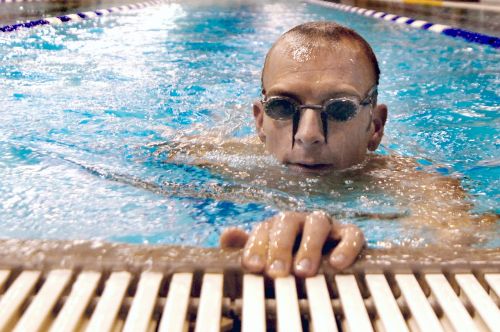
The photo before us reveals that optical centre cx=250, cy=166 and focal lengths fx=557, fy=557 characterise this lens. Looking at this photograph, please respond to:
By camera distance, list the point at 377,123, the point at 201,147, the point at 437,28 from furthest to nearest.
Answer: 1. the point at 437,28
2. the point at 201,147
3. the point at 377,123

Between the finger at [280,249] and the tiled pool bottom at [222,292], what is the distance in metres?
0.03

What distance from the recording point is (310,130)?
239 centimetres

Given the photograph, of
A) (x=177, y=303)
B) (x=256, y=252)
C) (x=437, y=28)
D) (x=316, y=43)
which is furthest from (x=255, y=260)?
(x=437, y=28)

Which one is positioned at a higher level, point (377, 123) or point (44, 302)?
point (44, 302)

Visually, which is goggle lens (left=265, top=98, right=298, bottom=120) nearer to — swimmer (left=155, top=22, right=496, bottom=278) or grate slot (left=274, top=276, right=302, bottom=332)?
swimmer (left=155, top=22, right=496, bottom=278)

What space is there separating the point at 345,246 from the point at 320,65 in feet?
3.91

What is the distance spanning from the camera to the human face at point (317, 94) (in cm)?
245

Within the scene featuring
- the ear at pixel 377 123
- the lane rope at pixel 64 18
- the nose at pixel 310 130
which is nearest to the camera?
the nose at pixel 310 130

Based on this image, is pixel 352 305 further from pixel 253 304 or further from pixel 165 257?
pixel 165 257

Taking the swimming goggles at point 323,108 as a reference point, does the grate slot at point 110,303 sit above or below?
below

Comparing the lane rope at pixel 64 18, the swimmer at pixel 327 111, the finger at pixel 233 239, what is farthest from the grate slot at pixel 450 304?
the lane rope at pixel 64 18

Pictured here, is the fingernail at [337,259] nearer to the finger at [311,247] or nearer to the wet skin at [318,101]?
the finger at [311,247]

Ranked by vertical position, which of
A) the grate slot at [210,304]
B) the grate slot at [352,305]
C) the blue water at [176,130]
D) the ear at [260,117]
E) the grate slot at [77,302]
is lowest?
the blue water at [176,130]

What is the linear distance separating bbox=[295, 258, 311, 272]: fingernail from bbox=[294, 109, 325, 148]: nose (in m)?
1.00
